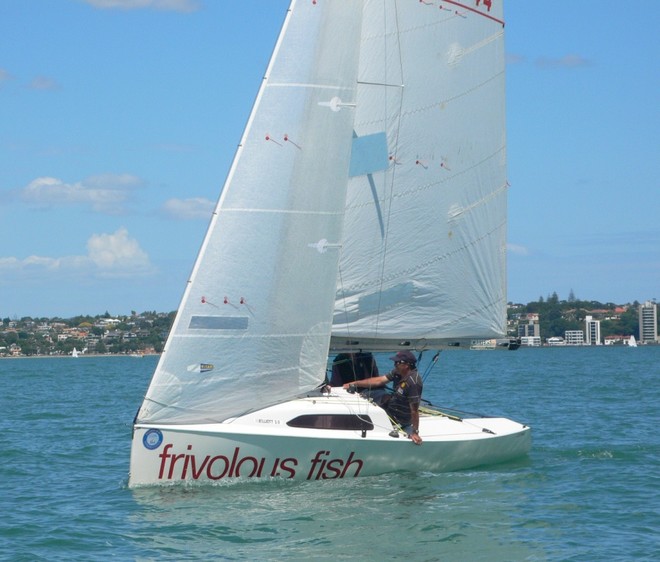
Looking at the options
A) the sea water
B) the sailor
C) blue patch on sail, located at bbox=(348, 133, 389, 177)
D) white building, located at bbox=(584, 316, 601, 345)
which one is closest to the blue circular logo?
the sea water

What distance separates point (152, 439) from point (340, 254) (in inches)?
147

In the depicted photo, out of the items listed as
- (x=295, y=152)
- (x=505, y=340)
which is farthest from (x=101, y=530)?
(x=505, y=340)

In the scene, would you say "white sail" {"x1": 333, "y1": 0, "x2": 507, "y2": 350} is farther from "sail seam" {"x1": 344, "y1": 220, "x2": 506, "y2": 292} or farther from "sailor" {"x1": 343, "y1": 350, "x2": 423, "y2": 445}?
"sailor" {"x1": 343, "y1": 350, "x2": 423, "y2": 445}

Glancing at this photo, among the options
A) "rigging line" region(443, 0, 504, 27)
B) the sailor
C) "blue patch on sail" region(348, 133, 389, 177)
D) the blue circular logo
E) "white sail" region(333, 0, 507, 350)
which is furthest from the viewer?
"rigging line" region(443, 0, 504, 27)

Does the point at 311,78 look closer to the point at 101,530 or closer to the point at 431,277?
the point at 431,277

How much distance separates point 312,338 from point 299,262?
1.04 metres

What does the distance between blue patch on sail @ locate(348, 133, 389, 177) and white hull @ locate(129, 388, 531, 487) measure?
10.8 ft

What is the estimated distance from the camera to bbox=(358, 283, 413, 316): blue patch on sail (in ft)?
57.6

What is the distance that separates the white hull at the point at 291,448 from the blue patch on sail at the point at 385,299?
1.52 meters

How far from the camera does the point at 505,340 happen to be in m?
19.6

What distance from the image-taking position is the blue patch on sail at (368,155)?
1733 cm

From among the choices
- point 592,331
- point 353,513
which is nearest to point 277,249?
point 353,513

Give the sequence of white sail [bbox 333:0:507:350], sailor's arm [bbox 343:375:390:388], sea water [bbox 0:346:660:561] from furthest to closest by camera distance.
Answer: white sail [bbox 333:0:507:350] → sailor's arm [bbox 343:375:390:388] → sea water [bbox 0:346:660:561]

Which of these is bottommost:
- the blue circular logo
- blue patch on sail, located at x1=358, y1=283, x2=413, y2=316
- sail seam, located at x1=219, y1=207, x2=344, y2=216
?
the blue circular logo
